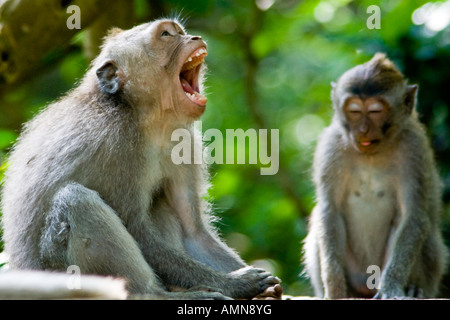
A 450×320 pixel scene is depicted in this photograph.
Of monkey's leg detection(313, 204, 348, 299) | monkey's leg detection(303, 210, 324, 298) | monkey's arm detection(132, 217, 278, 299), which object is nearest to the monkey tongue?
monkey's arm detection(132, 217, 278, 299)

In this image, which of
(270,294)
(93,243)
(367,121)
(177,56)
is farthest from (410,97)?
(93,243)

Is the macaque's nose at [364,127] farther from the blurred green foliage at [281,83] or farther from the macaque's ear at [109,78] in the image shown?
the macaque's ear at [109,78]

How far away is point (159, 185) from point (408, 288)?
3737 mm

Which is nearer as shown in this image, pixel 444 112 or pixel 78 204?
pixel 78 204

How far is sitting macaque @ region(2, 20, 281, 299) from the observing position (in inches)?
245

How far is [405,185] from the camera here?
9.05 m

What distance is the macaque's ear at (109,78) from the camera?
A: 7004 millimetres

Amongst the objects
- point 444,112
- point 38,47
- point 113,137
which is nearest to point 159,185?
point 113,137

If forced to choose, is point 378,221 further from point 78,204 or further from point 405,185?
point 78,204

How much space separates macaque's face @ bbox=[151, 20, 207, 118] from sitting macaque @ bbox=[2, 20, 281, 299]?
1cm

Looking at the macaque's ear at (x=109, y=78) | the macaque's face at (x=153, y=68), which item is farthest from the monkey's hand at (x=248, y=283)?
the macaque's ear at (x=109, y=78)

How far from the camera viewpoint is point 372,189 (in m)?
9.29

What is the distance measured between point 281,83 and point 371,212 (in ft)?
28.4
